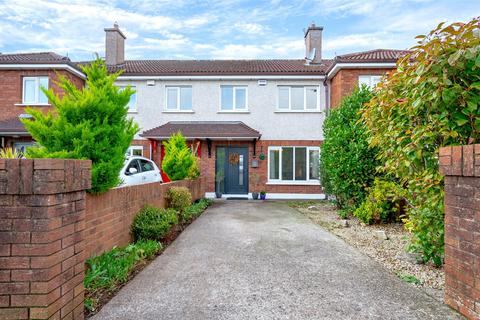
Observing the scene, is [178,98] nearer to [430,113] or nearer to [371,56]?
[371,56]

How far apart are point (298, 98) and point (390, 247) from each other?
376 inches

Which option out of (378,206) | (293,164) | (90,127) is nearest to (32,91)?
(90,127)

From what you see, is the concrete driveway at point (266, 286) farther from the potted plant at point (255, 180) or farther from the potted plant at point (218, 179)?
the potted plant at point (255, 180)

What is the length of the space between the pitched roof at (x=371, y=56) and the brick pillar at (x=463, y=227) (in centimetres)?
913

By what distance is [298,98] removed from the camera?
13.5 meters

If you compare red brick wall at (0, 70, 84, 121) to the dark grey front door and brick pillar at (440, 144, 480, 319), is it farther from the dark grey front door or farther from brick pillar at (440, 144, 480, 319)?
brick pillar at (440, 144, 480, 319)

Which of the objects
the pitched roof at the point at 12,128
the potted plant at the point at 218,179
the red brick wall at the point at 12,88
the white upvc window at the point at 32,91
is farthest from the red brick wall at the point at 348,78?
the pitched roof at the point at 12,128

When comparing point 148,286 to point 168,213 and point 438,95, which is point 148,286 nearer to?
point 168,213

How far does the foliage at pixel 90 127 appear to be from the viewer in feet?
11.8

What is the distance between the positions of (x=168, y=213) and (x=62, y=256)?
3505 millimetres

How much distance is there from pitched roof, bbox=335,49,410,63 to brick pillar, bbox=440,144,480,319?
9.13 m

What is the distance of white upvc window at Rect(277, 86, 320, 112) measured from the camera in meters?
13.5

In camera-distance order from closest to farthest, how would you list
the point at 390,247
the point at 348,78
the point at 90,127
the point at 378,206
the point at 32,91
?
the point at 90,127, the point at 390,247, the point at 378,206, the point at 348,78, the point at 32,91

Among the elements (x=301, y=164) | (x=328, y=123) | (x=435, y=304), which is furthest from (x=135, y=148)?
(x=435, y=304)
